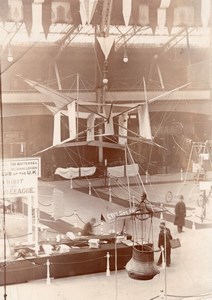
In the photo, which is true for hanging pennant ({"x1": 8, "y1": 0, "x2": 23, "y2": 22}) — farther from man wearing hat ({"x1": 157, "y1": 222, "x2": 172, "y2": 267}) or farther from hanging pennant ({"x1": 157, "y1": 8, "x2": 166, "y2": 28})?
man wearing hat ({"x1": 157, "y1": 222, "x2": 172, "y2": 267})

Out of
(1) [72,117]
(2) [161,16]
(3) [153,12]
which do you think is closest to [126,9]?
(3) [153,12]

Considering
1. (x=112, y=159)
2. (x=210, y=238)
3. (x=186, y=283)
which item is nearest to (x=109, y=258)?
(x=186, y=283)

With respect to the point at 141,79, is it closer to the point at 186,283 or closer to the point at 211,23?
the point at 211,23

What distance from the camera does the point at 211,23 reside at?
8320 mm

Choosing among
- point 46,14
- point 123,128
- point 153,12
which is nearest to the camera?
A: point 46,14

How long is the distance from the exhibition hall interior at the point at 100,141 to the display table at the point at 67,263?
21 millimetres

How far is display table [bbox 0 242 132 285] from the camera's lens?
836 centimetres

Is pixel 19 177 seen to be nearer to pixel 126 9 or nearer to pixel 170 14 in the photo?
pixel 126 9

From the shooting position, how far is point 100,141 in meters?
9.38

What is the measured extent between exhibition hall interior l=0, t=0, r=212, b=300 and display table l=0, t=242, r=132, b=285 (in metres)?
0.02

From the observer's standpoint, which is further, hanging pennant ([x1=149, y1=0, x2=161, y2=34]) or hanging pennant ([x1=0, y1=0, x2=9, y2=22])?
hanging pennant ([x1=149, y1=0, x2=161, y2=34])

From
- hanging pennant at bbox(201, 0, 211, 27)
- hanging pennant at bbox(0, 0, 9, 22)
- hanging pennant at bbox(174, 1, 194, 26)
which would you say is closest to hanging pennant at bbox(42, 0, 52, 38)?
hanging pennant at bbox(0, 0, 9, 22)

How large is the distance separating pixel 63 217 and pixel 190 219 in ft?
10.9

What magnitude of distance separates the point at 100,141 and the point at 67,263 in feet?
8.09
